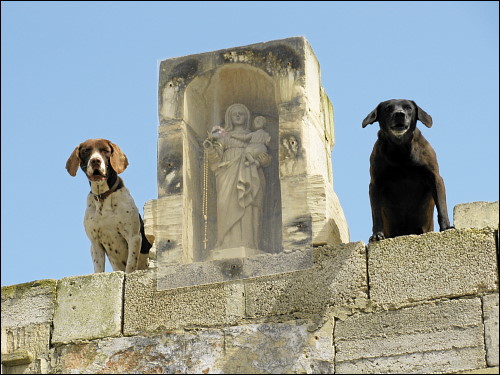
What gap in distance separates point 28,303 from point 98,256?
1.03 metres

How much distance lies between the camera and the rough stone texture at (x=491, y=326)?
9.37 m

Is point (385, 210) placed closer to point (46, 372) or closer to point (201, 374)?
point (201, 374)

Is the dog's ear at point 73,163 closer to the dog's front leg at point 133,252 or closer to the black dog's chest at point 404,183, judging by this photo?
the dog's front leg at point 133,252

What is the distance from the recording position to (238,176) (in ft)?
36.7

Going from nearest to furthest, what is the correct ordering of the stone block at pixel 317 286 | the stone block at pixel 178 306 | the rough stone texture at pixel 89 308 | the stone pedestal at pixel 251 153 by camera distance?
1. the stone block at pixel 317 286
2. the stone block at pixel 178 306
3. the rough stone texture at pixel 89 308
4. the stone pedestal at pixel 251 153

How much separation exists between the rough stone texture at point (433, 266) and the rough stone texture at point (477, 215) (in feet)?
4.58

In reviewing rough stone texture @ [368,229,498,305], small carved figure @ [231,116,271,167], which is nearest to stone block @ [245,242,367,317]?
rough stone texture @ [368,229,498,305]

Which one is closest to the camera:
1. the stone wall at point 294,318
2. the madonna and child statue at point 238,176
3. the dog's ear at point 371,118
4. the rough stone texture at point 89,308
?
the stone wall at point 294,318

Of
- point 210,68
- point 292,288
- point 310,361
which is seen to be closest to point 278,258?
point 292,288

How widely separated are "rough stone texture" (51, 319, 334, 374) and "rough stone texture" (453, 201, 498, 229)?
1.97 m

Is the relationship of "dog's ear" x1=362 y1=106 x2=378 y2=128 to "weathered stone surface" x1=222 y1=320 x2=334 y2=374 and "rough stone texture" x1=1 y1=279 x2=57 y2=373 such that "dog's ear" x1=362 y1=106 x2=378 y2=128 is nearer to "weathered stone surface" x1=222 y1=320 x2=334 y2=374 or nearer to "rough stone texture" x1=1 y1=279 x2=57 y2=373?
"weathered stone surface" x1=222 y1=320 x2=334 y2=374

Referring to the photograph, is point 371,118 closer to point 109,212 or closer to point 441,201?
point 441,201

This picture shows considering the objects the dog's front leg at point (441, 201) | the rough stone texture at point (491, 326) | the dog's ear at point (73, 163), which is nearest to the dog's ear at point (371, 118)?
the dog's front leg at point (441, 201)

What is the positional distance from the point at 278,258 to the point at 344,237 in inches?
33.7
